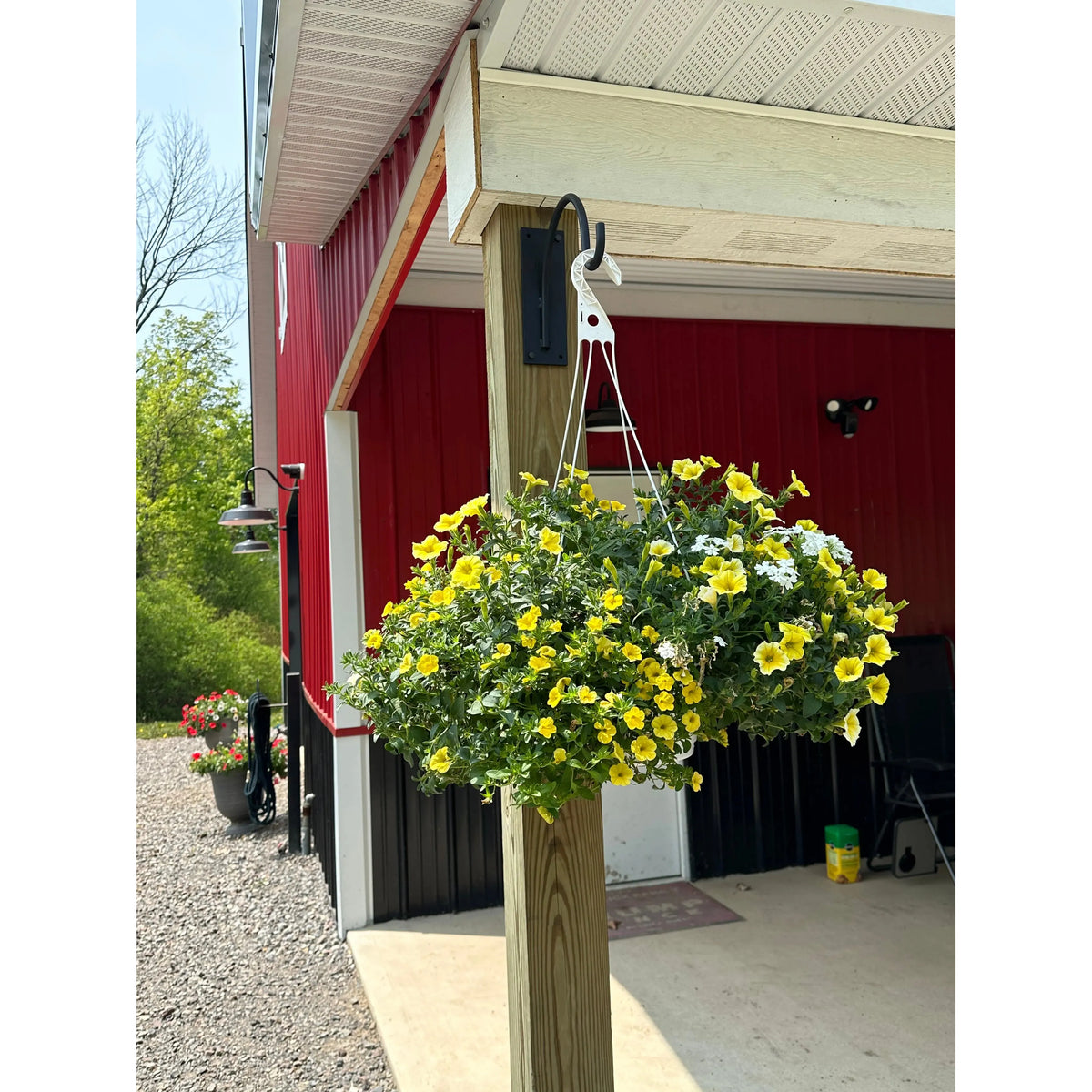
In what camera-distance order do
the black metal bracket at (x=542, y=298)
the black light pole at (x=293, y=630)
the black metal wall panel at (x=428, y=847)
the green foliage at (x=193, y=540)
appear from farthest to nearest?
the green foliage at (x=193, y=540) < the black light pole at (x=293, y=630) < the black metal wall panel at (x=428, y=847) < the black metal bracket at (x=542, y=298)

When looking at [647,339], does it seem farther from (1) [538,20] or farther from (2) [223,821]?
(2) [223,821]

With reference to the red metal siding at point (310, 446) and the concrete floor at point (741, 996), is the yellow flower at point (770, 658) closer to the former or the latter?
the concrete floor at point (741, 996)

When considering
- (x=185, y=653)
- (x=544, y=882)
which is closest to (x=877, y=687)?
(x=544, y=882)

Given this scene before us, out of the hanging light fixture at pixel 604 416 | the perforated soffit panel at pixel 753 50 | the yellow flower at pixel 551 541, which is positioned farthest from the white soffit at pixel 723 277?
the yellow flower at pixel 551 541

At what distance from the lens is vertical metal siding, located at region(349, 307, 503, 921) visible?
4.41 m

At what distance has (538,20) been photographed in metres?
1.65

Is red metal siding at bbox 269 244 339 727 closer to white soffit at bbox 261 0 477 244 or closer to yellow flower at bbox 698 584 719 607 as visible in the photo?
white soffit at bbox 261 0 477 244

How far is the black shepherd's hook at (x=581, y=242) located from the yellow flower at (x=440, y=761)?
0.77 meters

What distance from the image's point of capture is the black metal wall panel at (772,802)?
188 inches

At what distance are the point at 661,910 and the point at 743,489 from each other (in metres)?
3.42

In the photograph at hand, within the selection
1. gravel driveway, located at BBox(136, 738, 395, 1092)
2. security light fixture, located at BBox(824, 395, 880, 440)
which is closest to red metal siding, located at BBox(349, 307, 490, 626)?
gravel driveway, located at BBox(136, 738, 395, 1092)

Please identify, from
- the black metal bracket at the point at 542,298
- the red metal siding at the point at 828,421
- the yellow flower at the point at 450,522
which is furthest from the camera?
the red metal siding at the point at 828,421

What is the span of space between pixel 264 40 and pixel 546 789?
2.06 m

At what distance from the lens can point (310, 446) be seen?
17.6ft
